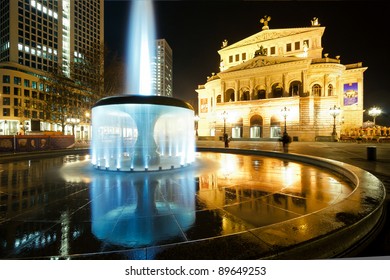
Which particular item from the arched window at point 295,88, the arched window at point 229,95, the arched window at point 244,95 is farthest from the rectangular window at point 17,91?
the arched window at point 295,88

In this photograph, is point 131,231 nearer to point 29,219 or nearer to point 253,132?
point 29,219

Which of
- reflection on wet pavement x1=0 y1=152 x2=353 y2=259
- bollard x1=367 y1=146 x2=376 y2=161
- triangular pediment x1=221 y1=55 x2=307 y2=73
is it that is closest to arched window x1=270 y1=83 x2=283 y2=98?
triangular pediment x1=221 y1=55 x2=307 y2=73

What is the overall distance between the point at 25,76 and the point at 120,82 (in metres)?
46.4

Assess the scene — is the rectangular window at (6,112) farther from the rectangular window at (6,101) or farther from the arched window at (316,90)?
the arched window at (316,90)

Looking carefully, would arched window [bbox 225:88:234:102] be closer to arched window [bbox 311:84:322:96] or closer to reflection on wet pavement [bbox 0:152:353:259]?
arched window [bbox 311:84:322:96]

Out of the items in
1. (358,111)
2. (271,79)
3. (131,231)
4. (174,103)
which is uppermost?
(271,79)

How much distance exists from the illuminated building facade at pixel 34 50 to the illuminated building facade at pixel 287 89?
3106 cm

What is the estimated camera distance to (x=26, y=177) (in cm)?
742

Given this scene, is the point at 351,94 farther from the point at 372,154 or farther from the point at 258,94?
the point at 372,154

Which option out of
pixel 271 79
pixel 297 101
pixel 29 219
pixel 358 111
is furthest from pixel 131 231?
pixel 358 111

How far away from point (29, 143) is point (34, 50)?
2707 inches

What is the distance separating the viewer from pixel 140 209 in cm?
430

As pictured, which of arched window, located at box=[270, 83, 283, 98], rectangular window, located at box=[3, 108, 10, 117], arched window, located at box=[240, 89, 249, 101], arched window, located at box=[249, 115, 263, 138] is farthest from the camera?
rectangular window, located at box=[3, 108, 10, 117]

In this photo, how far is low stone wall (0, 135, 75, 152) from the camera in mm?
17391
